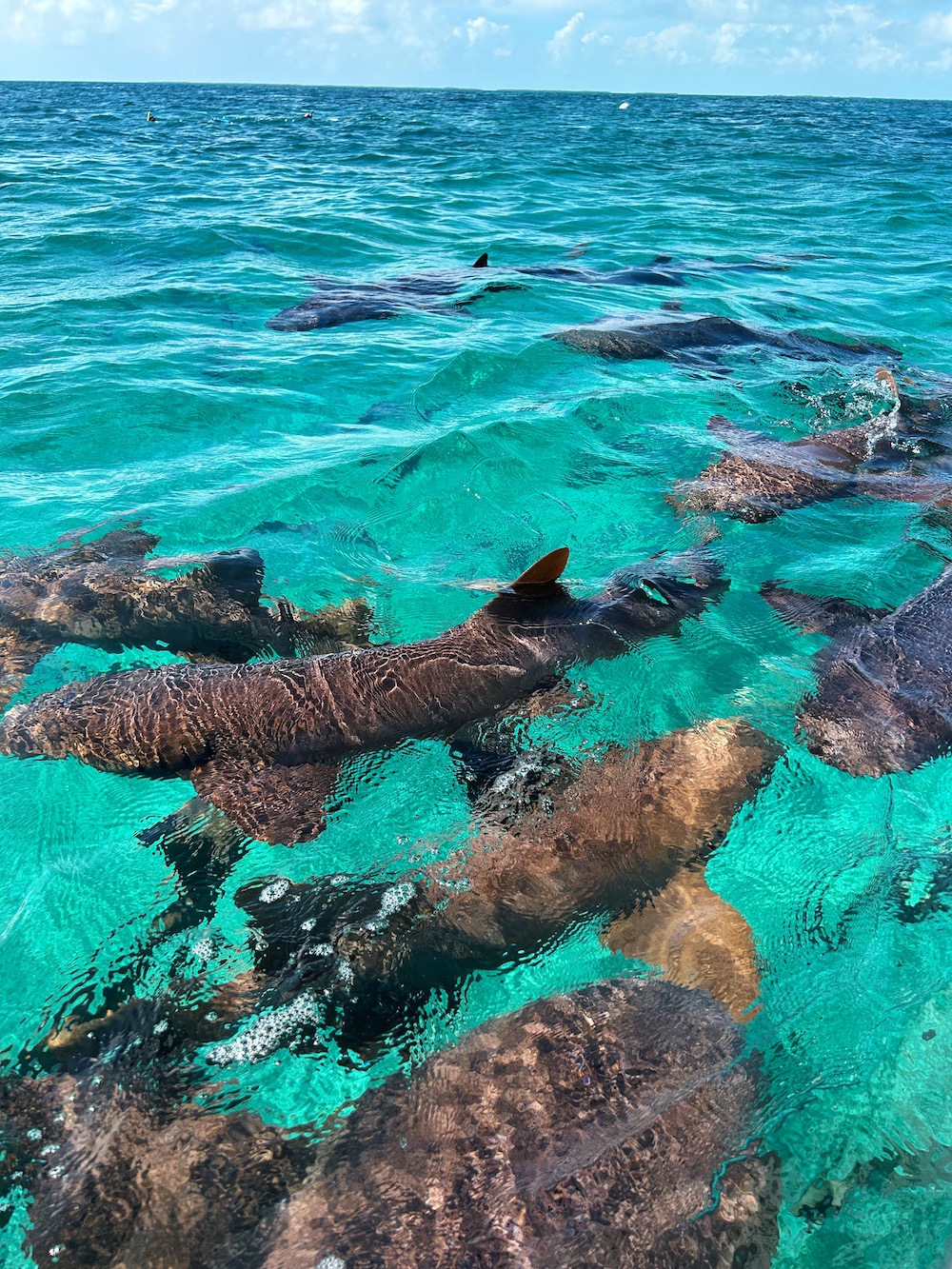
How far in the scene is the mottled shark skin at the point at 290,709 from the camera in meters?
4.76

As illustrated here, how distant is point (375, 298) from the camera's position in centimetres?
1384

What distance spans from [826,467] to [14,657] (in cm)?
749

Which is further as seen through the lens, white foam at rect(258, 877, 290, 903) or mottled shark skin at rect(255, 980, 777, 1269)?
white foam at rect(258, 877, 290, 903)

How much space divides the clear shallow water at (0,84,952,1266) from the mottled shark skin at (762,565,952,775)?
16 cm

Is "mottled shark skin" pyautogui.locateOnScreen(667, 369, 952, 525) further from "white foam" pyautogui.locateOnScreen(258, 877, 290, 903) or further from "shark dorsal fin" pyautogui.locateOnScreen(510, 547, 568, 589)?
"white foam" pyautogui.locateOnScreen(258, 877, 290, 903)

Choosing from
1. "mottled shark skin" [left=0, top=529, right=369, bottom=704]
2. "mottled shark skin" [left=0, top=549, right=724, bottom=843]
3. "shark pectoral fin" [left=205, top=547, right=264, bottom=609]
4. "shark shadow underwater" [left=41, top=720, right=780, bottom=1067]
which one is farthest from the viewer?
"shark pectoral fin" [left=205, top=547, right=264, bottom=609]

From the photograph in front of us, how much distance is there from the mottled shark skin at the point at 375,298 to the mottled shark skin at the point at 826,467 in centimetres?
575

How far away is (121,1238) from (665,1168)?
5.89ft

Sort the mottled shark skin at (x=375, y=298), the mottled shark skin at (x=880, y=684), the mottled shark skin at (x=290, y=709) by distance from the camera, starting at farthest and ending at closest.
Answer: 1. the mottled shark skin at (x=375, y=298)
2. the mottled shark skin at (x=880, y=684)
3. the mottled shark skin at (x=290, y=709)

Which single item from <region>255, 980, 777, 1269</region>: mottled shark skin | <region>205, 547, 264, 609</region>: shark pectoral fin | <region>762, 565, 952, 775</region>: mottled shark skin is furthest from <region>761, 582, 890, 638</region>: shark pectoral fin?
<region>205, 547, 264, 609</region>: shark pectoral fin

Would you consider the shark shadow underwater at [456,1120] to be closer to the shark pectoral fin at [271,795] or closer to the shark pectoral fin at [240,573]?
the shark pectoral fin at [271,795]

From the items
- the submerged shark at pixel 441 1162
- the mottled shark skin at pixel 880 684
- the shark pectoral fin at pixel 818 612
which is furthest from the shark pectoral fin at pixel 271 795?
the shark pectoral fin at pixel 818 612

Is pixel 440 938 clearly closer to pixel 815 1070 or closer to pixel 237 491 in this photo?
pixel 815 1070

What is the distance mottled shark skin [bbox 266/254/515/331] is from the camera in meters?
12.6
